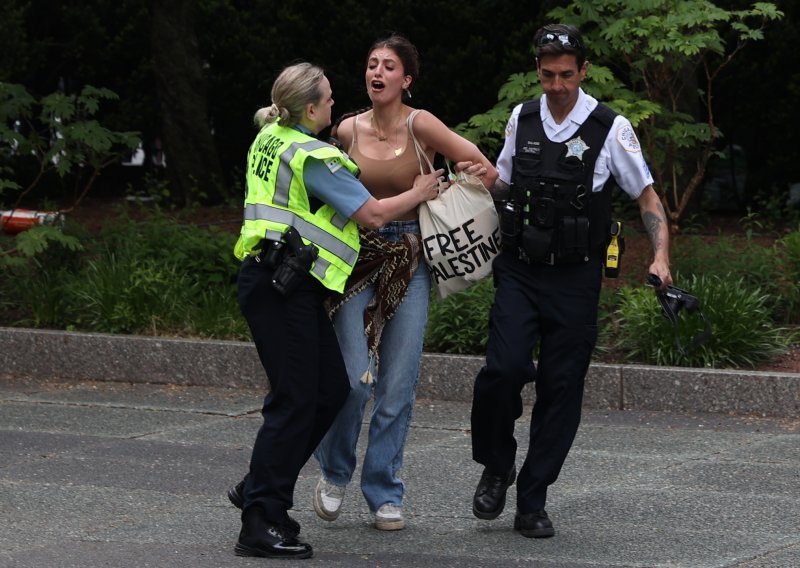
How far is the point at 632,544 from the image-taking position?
5332mm

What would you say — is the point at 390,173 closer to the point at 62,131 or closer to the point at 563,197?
the point at 563,197

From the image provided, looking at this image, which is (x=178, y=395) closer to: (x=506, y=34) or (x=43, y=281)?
(x=43, y=281)

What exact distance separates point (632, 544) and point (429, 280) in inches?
50.2

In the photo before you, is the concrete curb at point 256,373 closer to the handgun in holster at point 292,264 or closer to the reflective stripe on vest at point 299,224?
the reflective stripe on vest at point 299,224

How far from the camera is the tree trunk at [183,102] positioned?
1372cm

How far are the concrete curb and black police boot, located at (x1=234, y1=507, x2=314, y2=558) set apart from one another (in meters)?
3.38

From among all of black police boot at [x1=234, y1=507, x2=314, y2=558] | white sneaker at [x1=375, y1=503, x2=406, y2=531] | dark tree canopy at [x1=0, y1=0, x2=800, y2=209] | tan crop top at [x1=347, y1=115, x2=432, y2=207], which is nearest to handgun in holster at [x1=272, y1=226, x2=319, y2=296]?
tan crop top at [x1=347, y1=115, x2=432, y2=207]

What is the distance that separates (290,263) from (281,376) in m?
0.42

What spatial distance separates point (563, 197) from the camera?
17.3 feet

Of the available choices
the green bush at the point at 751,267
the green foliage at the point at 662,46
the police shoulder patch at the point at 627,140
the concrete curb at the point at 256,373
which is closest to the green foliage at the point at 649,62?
the green foliage at the point at 662,46

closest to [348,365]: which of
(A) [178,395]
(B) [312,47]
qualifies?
(A) [178,395]

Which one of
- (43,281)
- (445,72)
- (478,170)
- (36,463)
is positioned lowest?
(36,463)

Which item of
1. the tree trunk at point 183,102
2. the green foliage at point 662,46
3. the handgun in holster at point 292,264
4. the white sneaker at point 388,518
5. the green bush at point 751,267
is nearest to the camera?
the handgun in holster at point 292,264

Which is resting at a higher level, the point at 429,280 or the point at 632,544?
the point at 429,280
